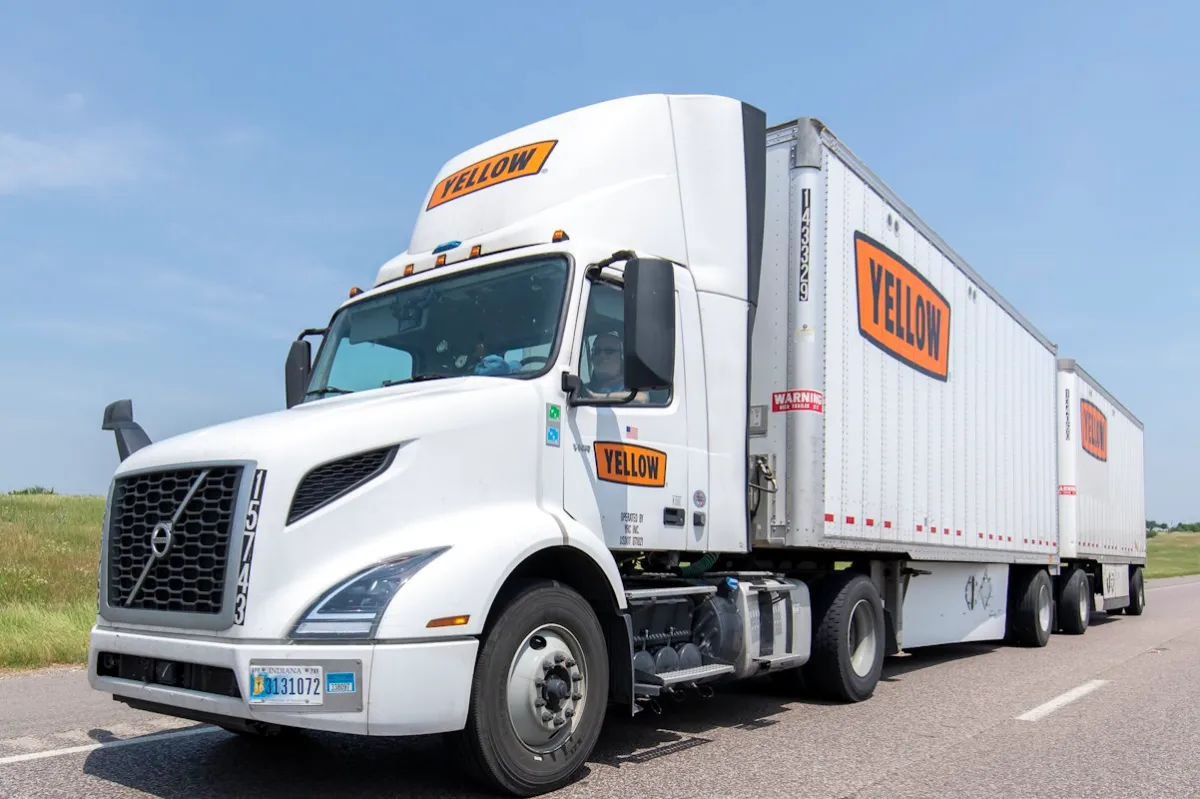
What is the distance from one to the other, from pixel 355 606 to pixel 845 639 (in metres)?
4.73

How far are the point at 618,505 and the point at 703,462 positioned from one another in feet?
3.04

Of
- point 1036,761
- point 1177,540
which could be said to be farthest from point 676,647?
point 1177,540

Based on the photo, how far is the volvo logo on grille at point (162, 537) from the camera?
181 inches

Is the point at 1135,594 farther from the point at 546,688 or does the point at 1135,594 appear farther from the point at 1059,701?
the point at 546,688

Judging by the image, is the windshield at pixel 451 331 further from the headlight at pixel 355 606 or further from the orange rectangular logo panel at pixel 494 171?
the headlight at pixel 355 606

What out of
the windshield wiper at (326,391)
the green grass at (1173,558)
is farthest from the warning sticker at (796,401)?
the green grass at (1173,558)

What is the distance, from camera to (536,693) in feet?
16.0

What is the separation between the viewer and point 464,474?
495 centimetres

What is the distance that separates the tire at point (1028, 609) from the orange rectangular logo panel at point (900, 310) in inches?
174

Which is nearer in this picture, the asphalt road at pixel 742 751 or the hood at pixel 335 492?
the hood at pixel 335 492

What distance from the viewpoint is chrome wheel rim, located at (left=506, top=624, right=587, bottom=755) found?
4.85m

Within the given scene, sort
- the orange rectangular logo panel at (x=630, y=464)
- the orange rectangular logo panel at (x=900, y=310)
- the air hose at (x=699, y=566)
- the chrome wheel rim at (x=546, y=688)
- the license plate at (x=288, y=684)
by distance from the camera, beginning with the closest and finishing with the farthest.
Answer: the license plate at (x=288, y=684)
the chrome wheel rim at (x=546, y=688)
the orange rectangular logo panel at (x=630, y=464)
the air hose at (x=699, y=566)
the orange rectangular logo panel at (x=900, y=310)

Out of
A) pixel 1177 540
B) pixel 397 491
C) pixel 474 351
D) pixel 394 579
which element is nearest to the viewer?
pixel 394 579

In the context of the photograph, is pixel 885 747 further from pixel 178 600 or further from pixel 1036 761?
pixel 178 600
